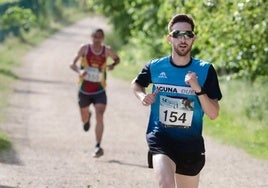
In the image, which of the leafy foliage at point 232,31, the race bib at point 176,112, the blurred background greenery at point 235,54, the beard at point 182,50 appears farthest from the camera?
the leafy foliage at point 232,31

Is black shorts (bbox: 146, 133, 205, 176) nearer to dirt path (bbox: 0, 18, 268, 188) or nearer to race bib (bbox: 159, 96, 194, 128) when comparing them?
race bib (bbox: 159, 96, 194, 128)

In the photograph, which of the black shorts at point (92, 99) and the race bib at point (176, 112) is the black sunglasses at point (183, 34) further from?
the black shorts at point (92, 99)

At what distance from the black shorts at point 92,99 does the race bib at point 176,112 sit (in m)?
5.30

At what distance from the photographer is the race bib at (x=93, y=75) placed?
1173cm

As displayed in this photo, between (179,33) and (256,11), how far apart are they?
8998mm

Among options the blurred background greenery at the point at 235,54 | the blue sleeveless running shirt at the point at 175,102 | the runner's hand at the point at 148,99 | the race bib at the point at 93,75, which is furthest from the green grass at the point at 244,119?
the runner's hand at the point at 148,99

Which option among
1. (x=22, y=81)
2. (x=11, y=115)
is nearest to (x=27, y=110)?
(x=11, y=115)

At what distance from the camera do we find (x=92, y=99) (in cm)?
1182

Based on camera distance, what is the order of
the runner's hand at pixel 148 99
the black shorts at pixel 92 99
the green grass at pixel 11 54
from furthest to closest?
the green grass at pixel 11 54, the black shorts at pixel 92 99, the runner's hand at pixel 148 99

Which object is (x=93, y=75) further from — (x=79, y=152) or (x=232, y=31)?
(x=232, y=31)

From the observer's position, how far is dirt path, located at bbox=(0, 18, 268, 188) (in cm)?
959

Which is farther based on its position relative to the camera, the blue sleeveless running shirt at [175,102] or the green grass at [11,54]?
the green grass at [11,54]

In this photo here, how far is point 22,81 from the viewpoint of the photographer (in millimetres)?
23984

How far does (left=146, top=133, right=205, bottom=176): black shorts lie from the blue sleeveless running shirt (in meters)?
0.09
